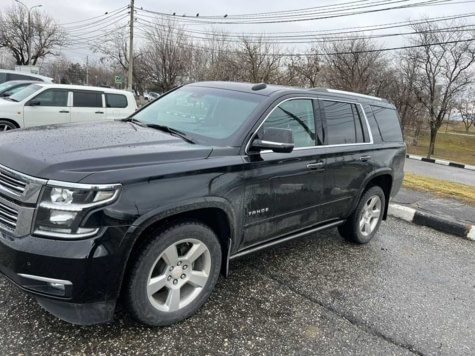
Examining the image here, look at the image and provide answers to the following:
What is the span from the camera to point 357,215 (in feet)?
14.3

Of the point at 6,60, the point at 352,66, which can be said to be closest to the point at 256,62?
the point at 352,66

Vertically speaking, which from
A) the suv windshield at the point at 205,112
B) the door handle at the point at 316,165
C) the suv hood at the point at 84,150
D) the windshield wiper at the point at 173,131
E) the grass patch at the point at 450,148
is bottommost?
the grass patch at the point at 450,148

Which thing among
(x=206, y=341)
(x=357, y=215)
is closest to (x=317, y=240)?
(x=357, y=215)

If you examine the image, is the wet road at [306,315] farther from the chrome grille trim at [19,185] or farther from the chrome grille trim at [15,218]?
the chrome grille trim at [19,185]

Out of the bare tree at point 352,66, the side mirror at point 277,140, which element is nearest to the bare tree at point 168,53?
the bare tree at point 352,66

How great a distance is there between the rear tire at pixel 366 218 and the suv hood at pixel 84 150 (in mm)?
2421

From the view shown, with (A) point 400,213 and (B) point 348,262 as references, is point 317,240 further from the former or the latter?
(A) point 400,213

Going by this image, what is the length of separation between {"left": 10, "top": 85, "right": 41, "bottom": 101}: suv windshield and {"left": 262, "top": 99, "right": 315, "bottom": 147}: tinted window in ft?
27.0

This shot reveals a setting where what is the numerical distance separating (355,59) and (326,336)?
4012cm

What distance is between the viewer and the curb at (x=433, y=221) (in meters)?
5.30

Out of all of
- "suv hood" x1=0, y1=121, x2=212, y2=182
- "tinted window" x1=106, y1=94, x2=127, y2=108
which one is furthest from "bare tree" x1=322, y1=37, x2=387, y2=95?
"suv hood" x1=0, y1=121, x2=212, y2=182

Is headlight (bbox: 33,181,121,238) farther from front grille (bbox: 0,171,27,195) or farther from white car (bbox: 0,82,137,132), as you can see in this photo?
white car (bbox: 0,82,137,132)

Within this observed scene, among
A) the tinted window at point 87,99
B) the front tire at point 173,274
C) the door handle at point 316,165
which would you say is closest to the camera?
the front tire at point 173,274

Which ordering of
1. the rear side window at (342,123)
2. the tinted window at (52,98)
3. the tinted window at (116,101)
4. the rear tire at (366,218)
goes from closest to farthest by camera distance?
the rear side window at (342,123)
the rear tire at (366,218)
the tinted window at (52,98)
the tinted window at (116,101)
